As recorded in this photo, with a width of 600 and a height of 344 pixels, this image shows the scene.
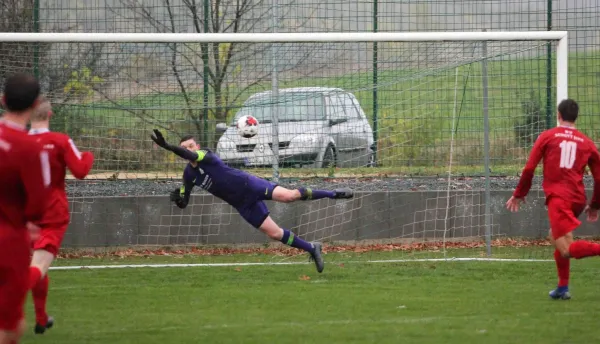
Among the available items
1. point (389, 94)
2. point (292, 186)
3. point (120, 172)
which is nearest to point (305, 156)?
point (292, 186)

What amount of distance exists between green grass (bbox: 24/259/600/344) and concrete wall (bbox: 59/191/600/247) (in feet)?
6.17

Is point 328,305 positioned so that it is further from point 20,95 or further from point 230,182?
point 20,95

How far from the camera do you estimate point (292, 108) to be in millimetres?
13984

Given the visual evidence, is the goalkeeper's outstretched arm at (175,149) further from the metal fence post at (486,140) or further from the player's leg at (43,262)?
the metal fence post at (486,140)

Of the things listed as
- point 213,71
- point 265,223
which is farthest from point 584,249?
point 213,71

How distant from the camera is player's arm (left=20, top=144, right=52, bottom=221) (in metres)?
5.61

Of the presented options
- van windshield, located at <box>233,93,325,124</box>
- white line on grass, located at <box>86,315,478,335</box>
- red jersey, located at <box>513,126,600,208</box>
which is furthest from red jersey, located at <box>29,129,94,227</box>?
van windshield, located at <box>233,93,325,124</box>

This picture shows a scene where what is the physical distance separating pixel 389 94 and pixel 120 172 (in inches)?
162

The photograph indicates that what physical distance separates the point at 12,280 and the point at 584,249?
5.47 metres

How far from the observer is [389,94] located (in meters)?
14.1

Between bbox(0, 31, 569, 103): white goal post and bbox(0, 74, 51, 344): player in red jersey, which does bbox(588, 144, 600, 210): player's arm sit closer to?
bbox(0, 31, 569, 103): white goal post

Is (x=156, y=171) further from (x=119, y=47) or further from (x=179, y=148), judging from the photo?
(x=179, y=148)

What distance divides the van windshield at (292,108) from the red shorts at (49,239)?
585cm

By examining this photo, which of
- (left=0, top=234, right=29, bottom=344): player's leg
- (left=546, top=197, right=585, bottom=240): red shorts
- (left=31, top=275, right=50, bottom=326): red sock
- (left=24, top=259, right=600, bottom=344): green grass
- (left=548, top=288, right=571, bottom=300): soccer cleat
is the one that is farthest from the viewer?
(left=548, top=288, right=571, bottom=300): soccer cleat
